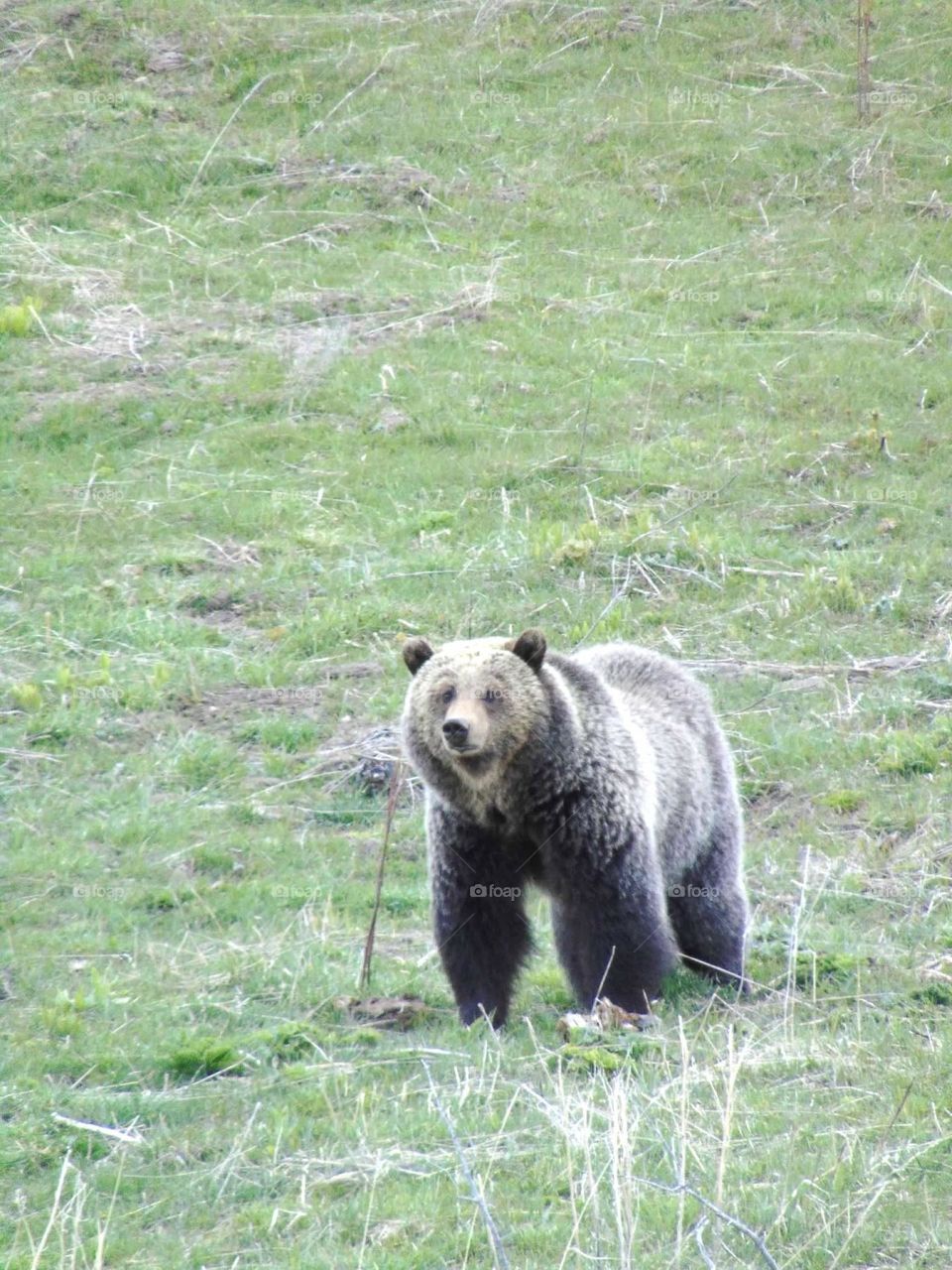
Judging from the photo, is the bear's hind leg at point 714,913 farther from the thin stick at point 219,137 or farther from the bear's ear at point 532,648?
the thin stick at point 219,137

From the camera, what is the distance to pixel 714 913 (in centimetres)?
792

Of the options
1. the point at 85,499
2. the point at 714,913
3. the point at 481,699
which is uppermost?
the point at 481,699

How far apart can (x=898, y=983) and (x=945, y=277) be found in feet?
34.1

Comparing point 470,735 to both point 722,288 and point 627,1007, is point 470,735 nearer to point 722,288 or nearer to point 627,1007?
point 627,1007

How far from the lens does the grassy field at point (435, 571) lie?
5523mm

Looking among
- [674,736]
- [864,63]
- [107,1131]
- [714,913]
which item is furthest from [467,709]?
[864,63]

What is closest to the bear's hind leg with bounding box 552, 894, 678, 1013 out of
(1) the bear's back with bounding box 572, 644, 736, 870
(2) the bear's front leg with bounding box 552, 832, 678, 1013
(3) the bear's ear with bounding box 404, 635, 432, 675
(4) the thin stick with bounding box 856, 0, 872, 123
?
(2) the bear's front leg with bounding box 552, 832, 678, 1013

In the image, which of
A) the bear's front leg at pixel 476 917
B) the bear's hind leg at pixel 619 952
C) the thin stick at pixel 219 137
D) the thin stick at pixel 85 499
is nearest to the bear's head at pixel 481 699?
the bear's front leg at pixel 476 917

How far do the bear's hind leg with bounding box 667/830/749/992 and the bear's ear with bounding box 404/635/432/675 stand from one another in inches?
59.7

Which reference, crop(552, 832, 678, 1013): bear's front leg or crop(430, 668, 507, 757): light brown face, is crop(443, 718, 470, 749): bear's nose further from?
crop(552, 832, 678, 1013): bear's front leg

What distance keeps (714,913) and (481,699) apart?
1579 millimetres

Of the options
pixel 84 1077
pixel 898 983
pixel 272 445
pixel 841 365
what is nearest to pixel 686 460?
pixel 841 365

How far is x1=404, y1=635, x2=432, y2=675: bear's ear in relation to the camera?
7379mm

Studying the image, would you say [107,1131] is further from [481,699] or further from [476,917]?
[481,699]
